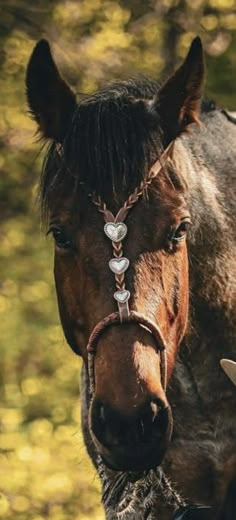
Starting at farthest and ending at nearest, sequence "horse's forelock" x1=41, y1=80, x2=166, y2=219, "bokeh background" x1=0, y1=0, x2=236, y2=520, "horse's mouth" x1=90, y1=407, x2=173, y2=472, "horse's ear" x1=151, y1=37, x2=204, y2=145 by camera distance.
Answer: "bokeh background" x1=0, y1=0, x2=236, y2=520, "horse's ear" x1=151, y1=37, x2=204, y2=145, "horse's forelock" x1=41, y1=80, x2=166, y2=219, "horse's mouth" x1=90, y1=407, x2=173, y2=472

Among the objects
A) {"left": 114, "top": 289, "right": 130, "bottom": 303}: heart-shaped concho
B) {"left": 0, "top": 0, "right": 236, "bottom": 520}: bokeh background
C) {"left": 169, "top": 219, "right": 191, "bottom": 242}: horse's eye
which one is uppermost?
{"left": 169, "top": 219, "right": 191, "bottom": 242}: horse's eye

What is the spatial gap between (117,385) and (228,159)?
1.63m

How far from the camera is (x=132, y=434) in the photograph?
12.5 feet

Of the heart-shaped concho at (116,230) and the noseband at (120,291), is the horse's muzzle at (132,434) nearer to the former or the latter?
the noseband at (120,291)

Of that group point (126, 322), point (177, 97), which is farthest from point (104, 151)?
point (126, 322)

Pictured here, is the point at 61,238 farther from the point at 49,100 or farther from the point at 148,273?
the point at 49,100

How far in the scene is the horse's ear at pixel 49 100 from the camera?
438cm

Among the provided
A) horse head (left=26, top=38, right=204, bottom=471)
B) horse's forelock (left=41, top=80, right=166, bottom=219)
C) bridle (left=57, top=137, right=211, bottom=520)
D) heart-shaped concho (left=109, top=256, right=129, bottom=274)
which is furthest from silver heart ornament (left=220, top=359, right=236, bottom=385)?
horse's forelock (left=41, top=80, right=166, bottom=219)

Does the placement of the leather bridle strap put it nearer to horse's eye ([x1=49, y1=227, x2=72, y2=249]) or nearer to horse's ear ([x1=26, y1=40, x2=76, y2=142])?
horse's eye ([x1=49, y1=227, x2=72, y2=249])

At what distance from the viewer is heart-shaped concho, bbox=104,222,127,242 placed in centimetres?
406

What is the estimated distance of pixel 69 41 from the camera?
10430mm

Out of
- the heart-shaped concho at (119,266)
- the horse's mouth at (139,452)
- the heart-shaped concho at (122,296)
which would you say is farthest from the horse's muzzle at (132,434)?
the heart-shaped concho at (119,266)

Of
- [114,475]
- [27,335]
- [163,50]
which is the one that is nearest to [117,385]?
[114,475]

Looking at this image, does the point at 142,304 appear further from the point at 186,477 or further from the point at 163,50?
the point at 163,50
